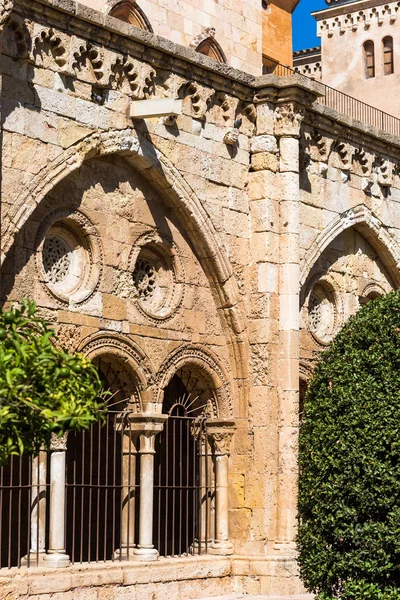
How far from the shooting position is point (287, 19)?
26.5 m

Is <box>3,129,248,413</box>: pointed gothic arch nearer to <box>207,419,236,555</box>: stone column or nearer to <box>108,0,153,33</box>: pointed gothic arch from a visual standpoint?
<box>207,419,236,555</box>: stone column

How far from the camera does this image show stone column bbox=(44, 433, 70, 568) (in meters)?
14.5

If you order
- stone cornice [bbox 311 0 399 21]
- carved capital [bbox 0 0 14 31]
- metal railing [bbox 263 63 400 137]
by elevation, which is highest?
stone cornice [bbox 311 0 399 21]

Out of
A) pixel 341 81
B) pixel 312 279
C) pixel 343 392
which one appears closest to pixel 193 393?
pixel 312 279

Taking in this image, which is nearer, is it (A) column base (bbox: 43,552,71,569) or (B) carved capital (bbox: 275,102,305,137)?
(A) column base (bbox: 43,552,71,569)

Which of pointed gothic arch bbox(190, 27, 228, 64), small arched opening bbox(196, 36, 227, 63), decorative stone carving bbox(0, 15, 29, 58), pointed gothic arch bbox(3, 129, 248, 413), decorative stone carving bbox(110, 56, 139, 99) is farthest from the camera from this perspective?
A: small arched opening bbox(196, 36, 227, 63)

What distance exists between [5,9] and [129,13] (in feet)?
24.6

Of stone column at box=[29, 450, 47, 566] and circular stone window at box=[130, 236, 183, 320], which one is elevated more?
circular stone window at box=[130, 236, 183, 320]

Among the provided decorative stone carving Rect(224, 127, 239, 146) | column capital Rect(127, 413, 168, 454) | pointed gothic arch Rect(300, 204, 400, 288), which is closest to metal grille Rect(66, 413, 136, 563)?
column capital Rect(127, 413, 168, 454)

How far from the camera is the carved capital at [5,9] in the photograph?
13758 millimetres

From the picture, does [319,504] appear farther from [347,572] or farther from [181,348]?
[181,348]

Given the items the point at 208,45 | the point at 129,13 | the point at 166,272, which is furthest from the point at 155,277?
the point at 208,45

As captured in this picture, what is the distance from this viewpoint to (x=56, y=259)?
597 inches

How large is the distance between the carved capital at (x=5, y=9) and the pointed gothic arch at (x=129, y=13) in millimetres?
7166
